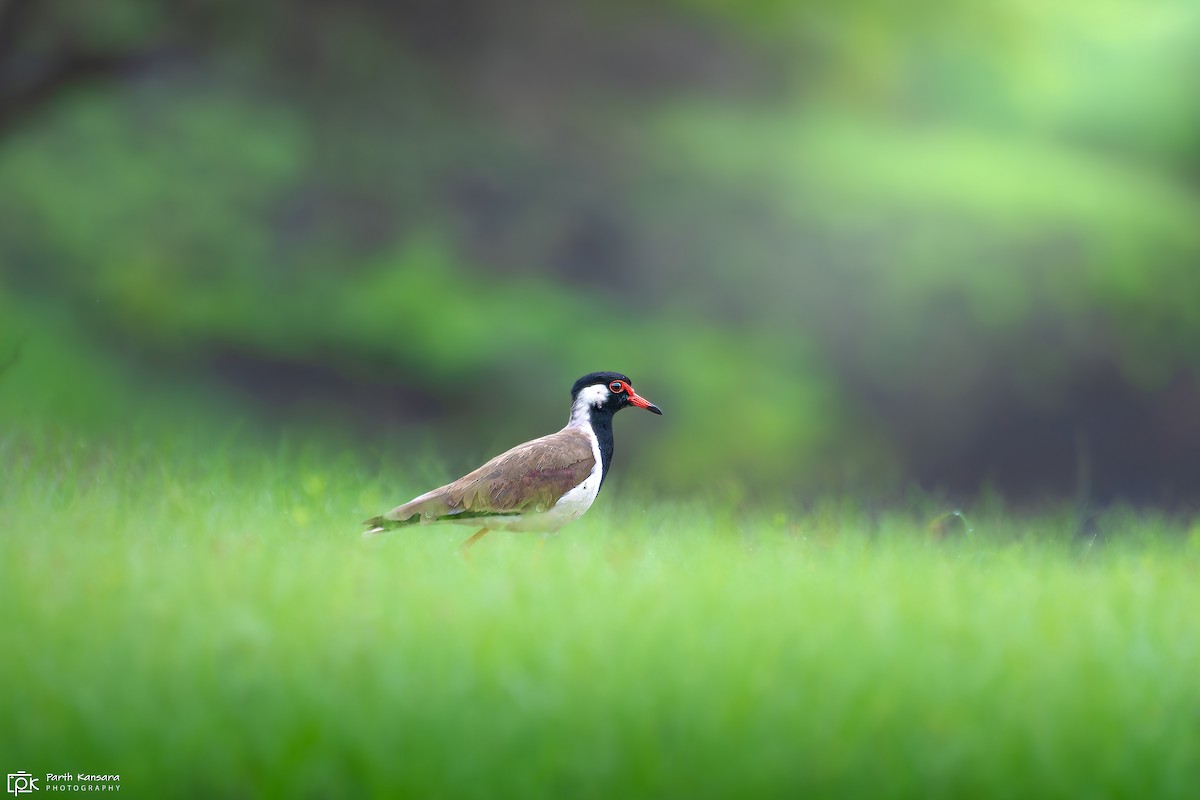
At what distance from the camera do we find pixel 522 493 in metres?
5.09

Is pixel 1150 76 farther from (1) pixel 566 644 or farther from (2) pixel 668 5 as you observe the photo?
(1) pixel 566 644

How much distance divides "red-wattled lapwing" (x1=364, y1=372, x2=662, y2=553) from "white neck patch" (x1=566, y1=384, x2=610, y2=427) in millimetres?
231

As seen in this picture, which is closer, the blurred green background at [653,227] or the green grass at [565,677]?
the green grass at [565,677]

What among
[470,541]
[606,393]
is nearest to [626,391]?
[606,393]

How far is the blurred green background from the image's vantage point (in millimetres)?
11500

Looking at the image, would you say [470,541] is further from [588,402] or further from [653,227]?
[653,227]

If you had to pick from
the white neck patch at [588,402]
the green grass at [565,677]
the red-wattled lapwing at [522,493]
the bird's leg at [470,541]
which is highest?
the white neck patch at [588,402]

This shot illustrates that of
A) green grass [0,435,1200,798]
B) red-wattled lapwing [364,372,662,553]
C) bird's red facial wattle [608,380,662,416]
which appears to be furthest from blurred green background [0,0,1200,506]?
green grass [0,435,1200,798]

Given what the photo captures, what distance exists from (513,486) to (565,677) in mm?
1952

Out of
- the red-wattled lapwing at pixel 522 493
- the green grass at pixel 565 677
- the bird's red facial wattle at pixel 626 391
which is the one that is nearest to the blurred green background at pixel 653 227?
the bird's red facial wattle at pixel 626 391

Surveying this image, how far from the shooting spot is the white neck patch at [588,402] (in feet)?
19.0

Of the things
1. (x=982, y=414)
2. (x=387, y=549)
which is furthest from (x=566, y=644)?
(x=982, y=414)

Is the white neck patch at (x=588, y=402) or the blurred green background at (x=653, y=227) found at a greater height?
the blurred green background at (x=653, y=227)

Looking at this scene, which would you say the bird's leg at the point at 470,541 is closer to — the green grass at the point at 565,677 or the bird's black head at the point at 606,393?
the green grass at the point at 565,677
